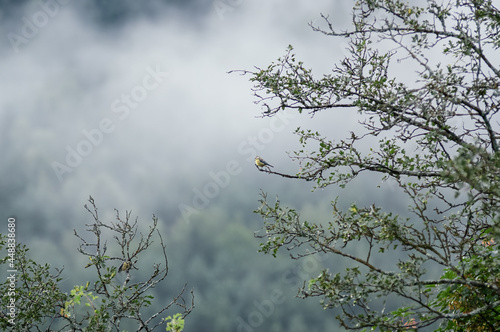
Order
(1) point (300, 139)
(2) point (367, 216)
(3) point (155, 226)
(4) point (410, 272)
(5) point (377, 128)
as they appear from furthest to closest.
Answer: (3) point (155, 226), (1) point (300, 139), (5) point (377, 128), (2) point (367, 216), (4) point (410, 272)

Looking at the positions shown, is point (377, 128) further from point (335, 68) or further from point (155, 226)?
point (155, 226)

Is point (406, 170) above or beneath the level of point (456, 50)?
beneath

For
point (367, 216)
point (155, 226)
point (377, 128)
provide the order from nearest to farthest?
point (367, 216) < point (377, 128) < point (155, 226)

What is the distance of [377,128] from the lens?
7.54m

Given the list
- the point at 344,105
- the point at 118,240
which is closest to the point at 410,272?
the point at 344,105

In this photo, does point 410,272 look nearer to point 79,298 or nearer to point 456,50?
point 456,50

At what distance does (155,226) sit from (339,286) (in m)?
4.65

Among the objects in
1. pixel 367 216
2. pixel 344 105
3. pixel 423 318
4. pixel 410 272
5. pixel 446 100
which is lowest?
pixel 423 318

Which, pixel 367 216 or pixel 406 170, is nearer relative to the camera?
pixel 367 216

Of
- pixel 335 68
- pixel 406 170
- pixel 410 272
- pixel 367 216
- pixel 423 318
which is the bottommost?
pixel 423 318

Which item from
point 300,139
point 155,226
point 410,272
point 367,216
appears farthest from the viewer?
point 155,226

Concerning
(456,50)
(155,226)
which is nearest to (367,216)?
(456,50)

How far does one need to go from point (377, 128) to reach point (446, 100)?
176 cm

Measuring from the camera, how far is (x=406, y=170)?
309 inches
